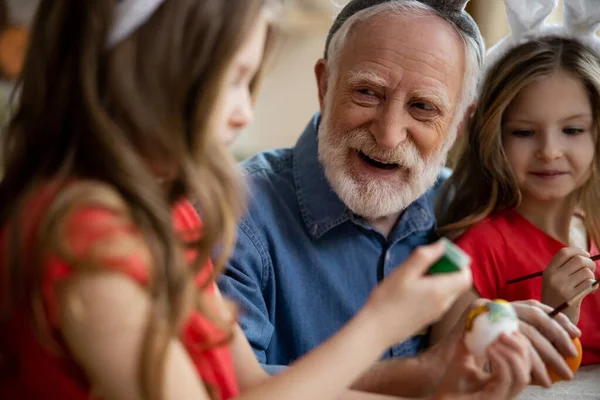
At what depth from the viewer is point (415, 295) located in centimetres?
98

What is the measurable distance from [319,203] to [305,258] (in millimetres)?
128

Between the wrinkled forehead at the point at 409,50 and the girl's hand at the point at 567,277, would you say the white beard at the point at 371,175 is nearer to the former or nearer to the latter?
the wrinkled forehead at the point at 409,50

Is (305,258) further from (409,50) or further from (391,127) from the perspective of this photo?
(409,50)

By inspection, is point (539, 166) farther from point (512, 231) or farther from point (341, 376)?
point (341, 376)

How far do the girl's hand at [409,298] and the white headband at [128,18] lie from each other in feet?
1.50

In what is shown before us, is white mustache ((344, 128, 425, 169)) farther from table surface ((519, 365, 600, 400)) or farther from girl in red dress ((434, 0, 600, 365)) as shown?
table surface ((519, 365, 600, 400))

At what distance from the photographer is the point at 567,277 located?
1.50 meters

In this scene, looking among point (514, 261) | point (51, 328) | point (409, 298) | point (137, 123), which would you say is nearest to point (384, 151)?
point (514, 261)

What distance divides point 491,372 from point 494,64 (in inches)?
35.1

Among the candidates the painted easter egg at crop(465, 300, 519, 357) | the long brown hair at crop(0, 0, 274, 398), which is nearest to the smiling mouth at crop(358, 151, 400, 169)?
the painted easter egg at crop(465, 300, 519, 357)

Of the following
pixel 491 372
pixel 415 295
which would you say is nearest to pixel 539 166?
pixel 491 372

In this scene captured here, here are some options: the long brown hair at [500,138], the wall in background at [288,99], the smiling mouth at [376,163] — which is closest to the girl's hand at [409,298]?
the smiling mouth at [376,163]

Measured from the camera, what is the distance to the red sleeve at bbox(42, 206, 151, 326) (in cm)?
79

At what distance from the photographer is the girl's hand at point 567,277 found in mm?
1486
